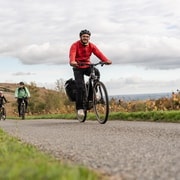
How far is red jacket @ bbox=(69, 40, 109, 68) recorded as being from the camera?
12.2 metres

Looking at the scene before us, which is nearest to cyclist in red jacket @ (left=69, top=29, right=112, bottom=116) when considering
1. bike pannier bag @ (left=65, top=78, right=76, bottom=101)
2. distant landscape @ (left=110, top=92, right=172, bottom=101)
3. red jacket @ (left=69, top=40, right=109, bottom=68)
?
red jacket @ (left=69, top=40, right=109, bottom=68)

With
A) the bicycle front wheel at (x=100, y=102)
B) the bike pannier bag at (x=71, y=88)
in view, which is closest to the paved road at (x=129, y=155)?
the bicycle front wheel at (x=100, y=102)

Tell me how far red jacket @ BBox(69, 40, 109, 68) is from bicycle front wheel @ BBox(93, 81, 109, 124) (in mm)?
868

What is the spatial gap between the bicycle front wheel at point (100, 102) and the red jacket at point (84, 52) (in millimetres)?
868

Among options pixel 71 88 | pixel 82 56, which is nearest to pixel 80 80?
pixel 71 88

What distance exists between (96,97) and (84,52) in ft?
4.10

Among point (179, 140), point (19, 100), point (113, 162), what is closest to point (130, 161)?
point (113, 162)

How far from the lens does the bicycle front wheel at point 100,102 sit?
11.4m

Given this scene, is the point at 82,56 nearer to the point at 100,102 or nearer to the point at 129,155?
the point at 100,102

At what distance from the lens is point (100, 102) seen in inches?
466

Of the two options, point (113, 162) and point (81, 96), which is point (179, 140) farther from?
point (81, 96)

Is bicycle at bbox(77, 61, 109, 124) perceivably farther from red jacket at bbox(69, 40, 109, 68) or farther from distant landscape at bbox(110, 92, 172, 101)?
distant landscape at bbox(110, 92, 172, 101)

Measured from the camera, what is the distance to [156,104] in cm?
1698

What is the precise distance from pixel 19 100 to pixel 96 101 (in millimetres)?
13019
